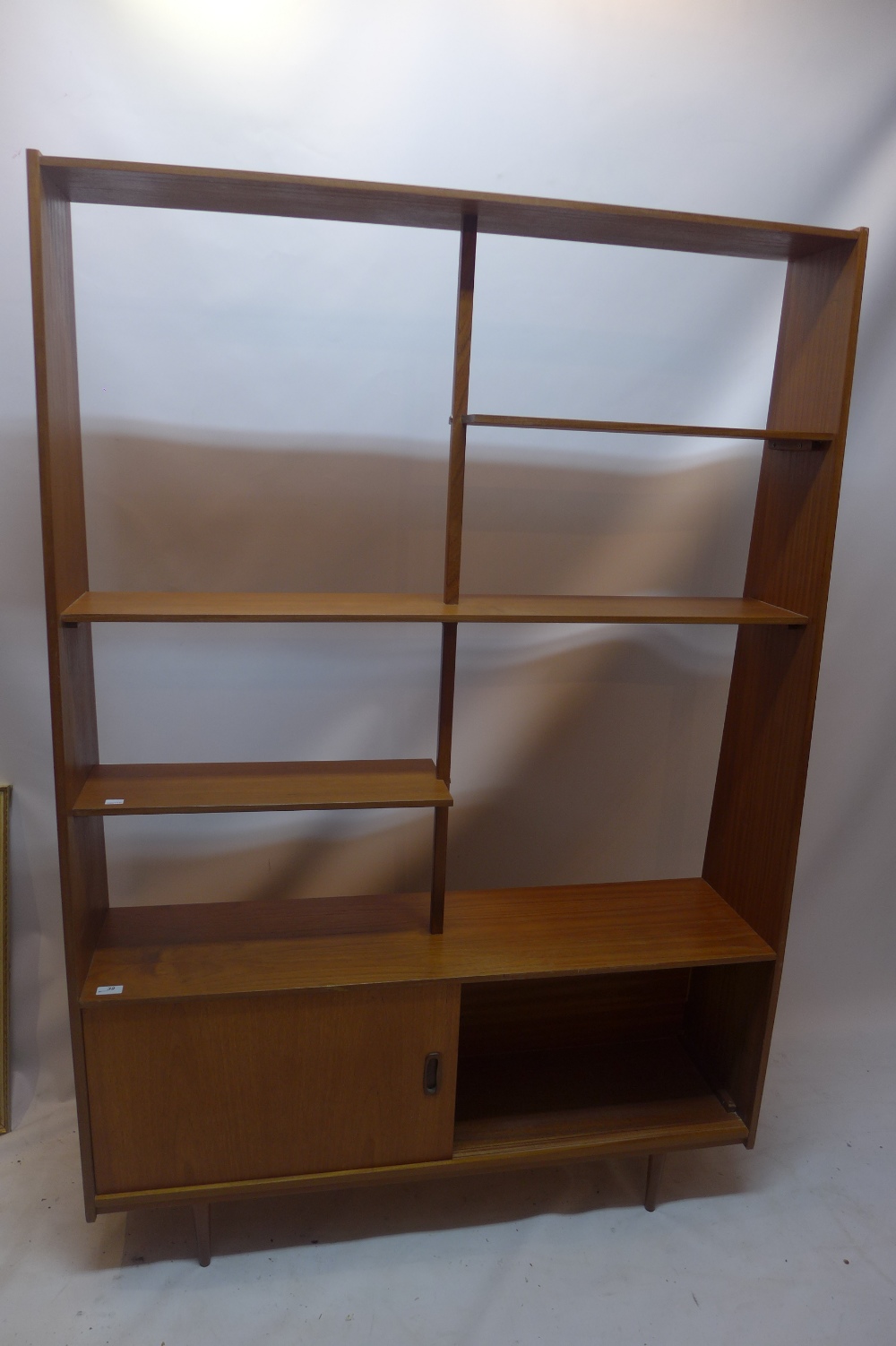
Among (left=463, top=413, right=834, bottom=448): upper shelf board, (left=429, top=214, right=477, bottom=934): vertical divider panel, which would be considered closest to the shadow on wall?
(left=429, top=214, right=477, bottom=934): vertical divider panel

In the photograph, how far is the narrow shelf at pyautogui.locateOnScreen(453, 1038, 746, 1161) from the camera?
6.16 feet

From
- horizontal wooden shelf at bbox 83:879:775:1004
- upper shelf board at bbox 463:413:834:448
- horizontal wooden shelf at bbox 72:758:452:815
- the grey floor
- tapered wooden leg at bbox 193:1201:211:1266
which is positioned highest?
upper shelf board at bbox 463:413:834:448

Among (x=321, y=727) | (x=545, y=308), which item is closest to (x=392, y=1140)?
(x=321, y=727)

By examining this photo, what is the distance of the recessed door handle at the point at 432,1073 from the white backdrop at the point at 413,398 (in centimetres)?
57

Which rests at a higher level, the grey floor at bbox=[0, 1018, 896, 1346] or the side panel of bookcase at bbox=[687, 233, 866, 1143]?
the side panel of bookcase at bbox=[687, 233, 866, 1143]

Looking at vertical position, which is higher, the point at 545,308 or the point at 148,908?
the point at 545,308

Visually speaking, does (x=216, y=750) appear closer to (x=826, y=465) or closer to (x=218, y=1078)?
(x=218, y=1078)

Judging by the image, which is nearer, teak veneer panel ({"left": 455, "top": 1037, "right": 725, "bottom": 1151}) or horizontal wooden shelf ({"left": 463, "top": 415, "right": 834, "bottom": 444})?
horizontal wooden shelf ({"left": 463, "top": 415, "right": 834, "bottom": 444})

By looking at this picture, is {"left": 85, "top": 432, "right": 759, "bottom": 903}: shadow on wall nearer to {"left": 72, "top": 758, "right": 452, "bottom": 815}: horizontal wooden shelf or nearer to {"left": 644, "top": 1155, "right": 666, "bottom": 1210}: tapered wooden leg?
{"left": 72, "top": 758, "right": 452, "bottom": 815}: horizontal wooden shelf

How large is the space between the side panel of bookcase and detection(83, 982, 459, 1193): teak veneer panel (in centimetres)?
68

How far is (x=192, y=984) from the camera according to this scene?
5.36 feet

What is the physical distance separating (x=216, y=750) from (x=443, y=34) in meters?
1.60

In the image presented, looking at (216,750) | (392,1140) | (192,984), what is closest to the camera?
(192,984)

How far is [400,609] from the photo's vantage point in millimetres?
1639
